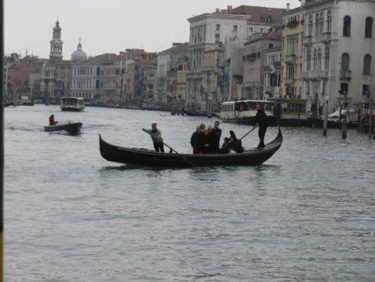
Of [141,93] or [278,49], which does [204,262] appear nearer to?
[278,49]

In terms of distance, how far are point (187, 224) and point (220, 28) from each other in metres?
106

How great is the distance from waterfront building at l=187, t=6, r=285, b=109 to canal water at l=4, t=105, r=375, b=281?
90923mm

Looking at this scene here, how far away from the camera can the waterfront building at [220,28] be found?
377 feet

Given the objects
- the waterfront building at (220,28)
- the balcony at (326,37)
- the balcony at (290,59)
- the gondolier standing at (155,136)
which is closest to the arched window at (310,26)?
the balcony at (290,59)

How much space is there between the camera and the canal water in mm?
10117

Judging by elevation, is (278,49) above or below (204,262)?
above

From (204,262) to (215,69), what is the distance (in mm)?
103435

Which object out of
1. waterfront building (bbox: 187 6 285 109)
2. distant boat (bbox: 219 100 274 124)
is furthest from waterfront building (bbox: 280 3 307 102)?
waterfront building (bbox: 187 6 285 109)

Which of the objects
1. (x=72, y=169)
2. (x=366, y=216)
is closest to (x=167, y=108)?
(x=72, y=169)

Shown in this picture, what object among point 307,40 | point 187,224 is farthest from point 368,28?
point 187,224

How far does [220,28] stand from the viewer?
118m

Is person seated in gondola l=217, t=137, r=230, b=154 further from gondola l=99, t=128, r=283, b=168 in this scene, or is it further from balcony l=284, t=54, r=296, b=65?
balcony l=284, t=54, r=296, b=65

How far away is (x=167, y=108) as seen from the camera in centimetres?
13475

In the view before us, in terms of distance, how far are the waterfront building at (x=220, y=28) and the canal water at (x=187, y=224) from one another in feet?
298
